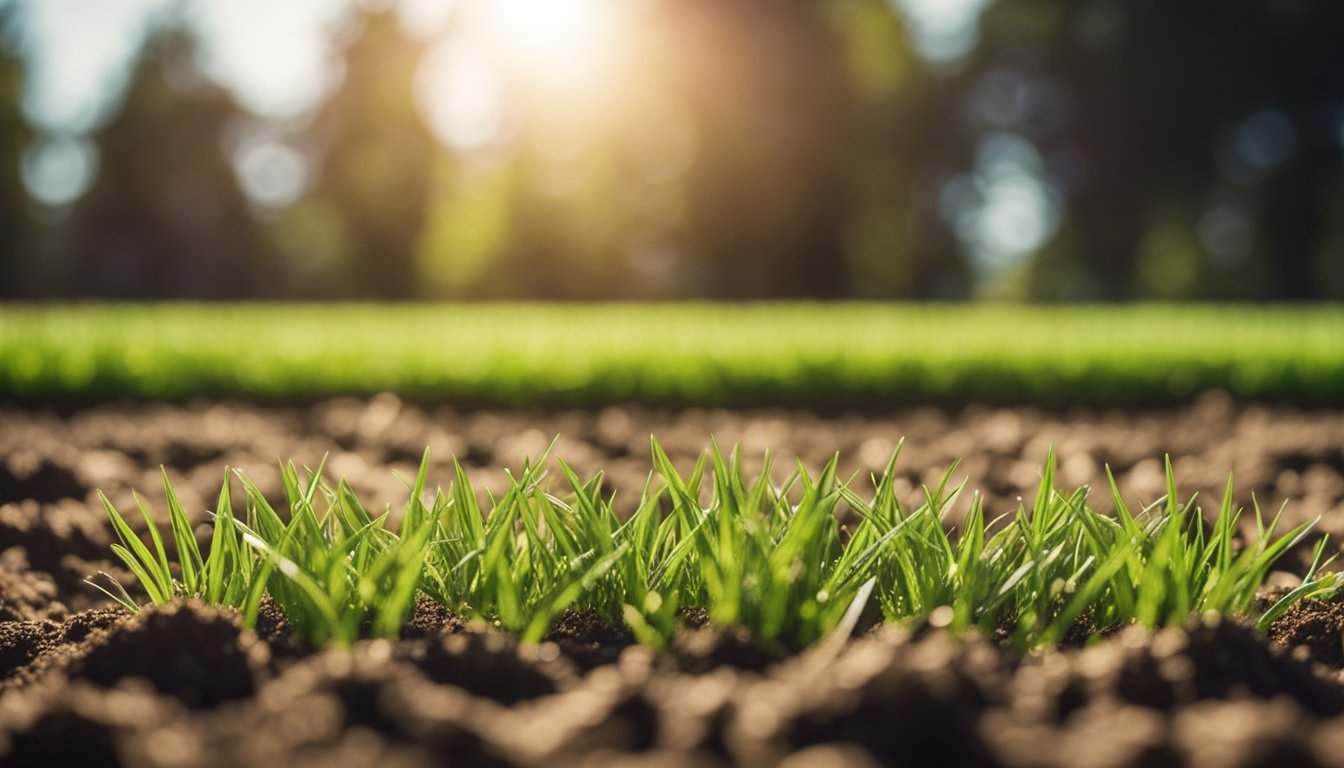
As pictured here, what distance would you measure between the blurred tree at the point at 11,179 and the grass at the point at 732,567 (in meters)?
30.3

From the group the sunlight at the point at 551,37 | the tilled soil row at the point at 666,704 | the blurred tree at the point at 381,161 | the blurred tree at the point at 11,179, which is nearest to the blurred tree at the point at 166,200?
the blurred tree at the point at 11,179

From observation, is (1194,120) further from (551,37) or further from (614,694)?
(614,694)

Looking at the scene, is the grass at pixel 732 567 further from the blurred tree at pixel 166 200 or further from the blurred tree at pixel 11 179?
the blurred tree at pixel 166 200

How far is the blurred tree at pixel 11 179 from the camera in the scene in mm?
27156

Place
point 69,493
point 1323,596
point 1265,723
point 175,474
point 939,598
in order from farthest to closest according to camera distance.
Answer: point 175,474, point 69,493, point 1323,596, point 939,598, point 1265,723

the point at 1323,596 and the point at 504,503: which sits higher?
the point at 504,503

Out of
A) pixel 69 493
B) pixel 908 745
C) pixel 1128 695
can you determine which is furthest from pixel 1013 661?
pixel 69 493

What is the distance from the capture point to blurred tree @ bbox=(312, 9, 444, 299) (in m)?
29.1

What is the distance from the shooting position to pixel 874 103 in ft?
90.1

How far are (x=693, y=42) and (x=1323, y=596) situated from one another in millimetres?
22573

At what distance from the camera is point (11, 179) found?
90.2 feet

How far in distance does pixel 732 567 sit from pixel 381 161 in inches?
1166

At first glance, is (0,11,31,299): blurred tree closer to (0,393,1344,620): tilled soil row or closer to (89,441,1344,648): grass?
(0,393,1344,620): tilled soil row

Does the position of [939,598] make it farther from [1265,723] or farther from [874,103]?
[874,103]
